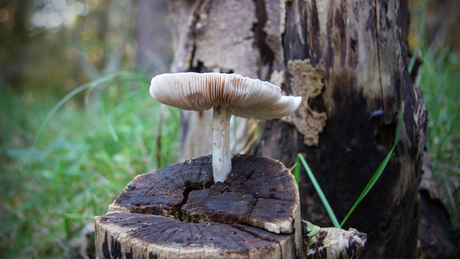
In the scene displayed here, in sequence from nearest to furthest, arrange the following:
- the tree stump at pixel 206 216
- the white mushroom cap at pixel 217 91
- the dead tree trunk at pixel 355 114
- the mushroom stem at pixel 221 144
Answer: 1. the tree stump at pixel 206 216
2. the white mushroom cap at pixel 217 91
3. the mushroom stem at pixel 221 144
4. the dead tree trunk at pixel 355 114

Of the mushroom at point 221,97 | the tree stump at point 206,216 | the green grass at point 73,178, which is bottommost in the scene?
the green grass at point 73,178

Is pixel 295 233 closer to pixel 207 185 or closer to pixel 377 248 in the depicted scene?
pixel 207 185

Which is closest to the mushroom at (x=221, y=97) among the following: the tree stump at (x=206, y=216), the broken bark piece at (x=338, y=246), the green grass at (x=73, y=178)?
the tree stump at (x=206, y=216)

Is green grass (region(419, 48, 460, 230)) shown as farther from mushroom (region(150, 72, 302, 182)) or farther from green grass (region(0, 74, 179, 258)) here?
green grass (region(0, 74, 179, 258))

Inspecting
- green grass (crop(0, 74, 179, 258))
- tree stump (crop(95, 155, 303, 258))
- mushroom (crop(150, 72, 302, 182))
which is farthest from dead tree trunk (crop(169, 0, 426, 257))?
green grass (crop(0, 74, 179, 258))

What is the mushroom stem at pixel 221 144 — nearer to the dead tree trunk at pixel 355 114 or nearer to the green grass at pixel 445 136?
the dead tree trunk at pixel 355 114

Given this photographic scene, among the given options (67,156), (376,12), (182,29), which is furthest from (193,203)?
(67,156)
